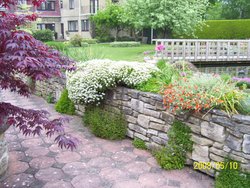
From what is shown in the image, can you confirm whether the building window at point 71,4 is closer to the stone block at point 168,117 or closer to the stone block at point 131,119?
the stone block at point 131,119

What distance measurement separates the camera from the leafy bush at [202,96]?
2959 mm

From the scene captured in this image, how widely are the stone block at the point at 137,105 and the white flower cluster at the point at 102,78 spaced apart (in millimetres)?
291

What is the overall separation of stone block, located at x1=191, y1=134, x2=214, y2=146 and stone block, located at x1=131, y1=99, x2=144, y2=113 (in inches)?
38.1

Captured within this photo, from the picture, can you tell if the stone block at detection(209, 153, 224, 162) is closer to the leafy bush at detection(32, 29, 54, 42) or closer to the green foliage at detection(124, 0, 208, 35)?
the green foliage at detection(124, 0, 208, 35)

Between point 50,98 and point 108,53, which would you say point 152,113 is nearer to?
point 50,98

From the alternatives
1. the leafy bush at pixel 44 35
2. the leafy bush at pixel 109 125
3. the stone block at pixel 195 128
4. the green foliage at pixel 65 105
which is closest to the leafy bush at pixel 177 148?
the stone block at pixel 195 128

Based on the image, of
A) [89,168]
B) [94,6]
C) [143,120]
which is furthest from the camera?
[94,6]

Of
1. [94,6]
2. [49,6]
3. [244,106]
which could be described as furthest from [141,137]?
[49,6]

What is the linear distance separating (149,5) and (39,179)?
33.2 ft

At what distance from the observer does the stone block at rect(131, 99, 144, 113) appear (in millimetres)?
3930

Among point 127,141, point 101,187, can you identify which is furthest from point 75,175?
point 127,141

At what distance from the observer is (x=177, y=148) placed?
3.33 metres

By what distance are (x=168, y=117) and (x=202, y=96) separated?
27.8 inches

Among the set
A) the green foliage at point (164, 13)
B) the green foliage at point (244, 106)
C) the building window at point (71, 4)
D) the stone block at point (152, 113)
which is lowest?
the stone block at point (152, 113)
